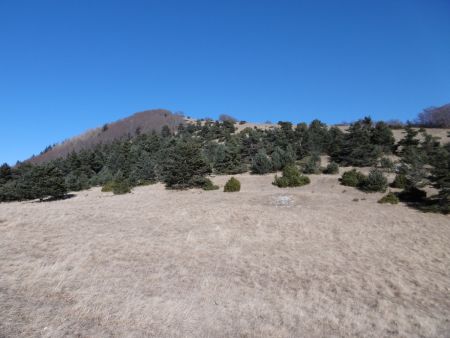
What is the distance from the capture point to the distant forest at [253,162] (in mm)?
30938

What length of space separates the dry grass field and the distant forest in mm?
9769

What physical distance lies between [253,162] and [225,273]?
116ft

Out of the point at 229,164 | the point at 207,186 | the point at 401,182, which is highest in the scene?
the point at 229,164

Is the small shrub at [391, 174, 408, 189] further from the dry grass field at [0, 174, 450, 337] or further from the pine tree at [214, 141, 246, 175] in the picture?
the pine tree at [214, 141, 246, 175]

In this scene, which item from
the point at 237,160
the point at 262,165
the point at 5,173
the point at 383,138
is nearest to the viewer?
the point at 262,165

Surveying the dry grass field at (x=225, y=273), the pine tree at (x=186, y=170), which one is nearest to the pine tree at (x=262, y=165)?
the pine tree at (x=186, y=170)

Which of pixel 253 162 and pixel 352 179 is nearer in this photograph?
pixel 352 179

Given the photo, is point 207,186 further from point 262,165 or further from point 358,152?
point 358,152

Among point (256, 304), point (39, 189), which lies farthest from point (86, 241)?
point (39, 189)

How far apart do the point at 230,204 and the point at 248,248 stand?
8283 millimetres

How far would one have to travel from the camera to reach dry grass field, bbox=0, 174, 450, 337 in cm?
861

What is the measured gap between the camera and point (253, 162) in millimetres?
47000

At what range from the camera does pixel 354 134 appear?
50.6 metres

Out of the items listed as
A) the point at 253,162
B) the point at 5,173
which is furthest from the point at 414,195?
the point at 5,173
